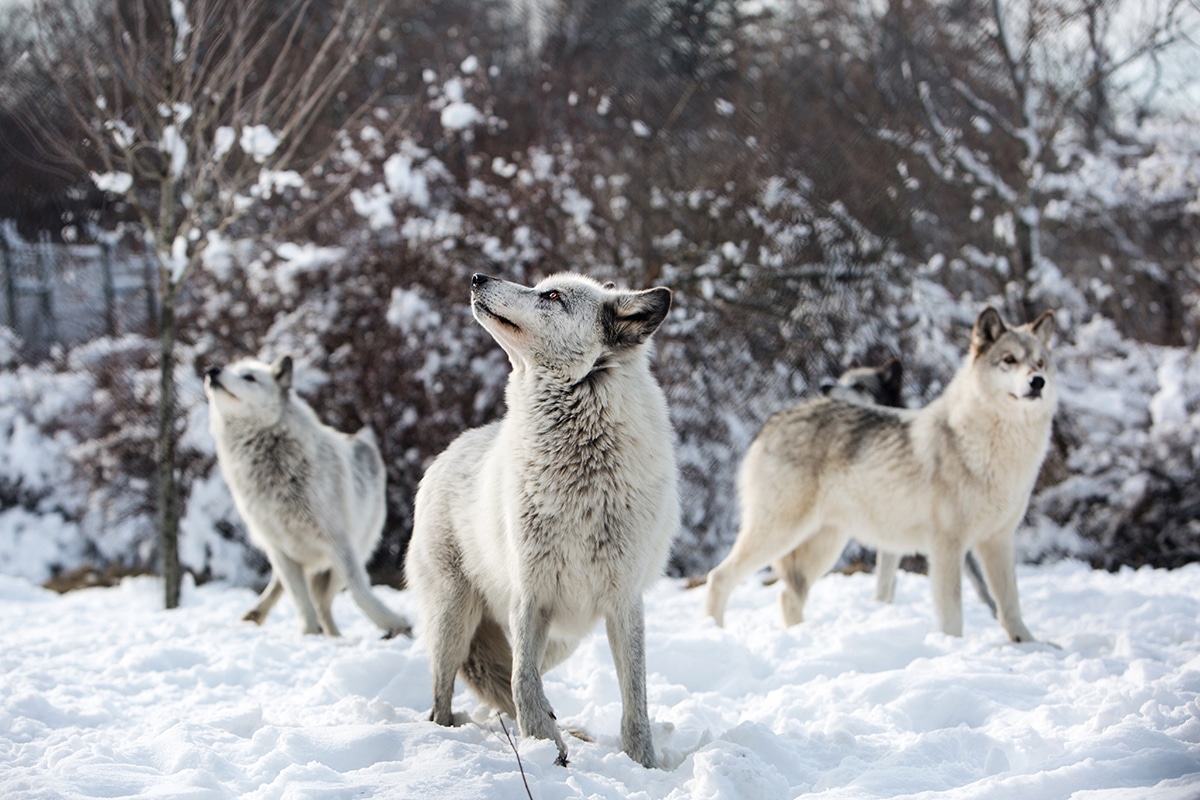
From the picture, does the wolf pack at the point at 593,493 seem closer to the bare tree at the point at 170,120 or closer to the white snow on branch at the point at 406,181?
the bare tree at the point at 170,120

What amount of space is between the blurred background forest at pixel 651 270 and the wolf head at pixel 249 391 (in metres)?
4.41

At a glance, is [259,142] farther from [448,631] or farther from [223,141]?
[448,631]

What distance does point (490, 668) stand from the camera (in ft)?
13.4

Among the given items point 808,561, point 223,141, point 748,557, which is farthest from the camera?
point 223,141

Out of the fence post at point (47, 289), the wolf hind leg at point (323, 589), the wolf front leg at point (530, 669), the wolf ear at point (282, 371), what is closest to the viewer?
the wolf front leg at point (530, 669)

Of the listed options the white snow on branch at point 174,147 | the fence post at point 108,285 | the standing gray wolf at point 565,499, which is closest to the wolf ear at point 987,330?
the standing gray wolf at point 565,499

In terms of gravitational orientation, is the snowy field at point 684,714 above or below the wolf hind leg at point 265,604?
above

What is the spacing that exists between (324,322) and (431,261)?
5.48 feet

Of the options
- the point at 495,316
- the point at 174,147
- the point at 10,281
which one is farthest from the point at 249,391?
the point at 10,281

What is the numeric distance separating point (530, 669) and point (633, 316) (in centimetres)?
148

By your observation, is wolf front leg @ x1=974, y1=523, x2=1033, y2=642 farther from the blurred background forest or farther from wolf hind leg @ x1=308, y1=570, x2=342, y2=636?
the blurred background forest

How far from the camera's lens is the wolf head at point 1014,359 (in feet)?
18.7

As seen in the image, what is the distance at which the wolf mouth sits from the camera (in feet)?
11.9

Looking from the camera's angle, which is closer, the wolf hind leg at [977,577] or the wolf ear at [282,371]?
the wolf hind leg at [977,577]
